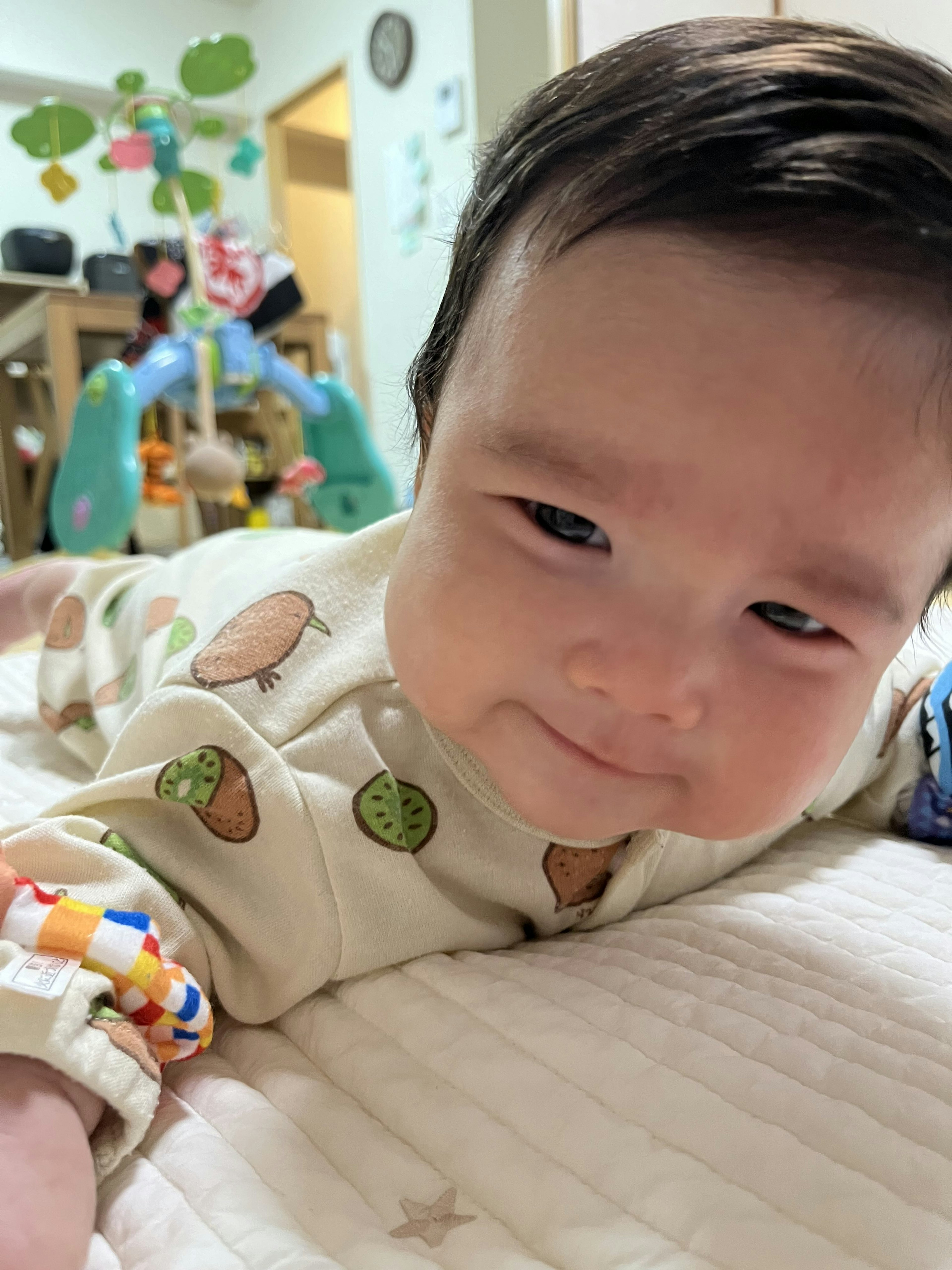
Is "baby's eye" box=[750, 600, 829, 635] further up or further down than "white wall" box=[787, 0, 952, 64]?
further down

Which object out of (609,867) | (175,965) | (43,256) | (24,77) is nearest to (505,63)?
(609,867)

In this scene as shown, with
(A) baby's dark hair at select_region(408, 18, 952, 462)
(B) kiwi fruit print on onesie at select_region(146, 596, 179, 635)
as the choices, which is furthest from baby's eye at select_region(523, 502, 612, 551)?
(B) kiwi fruit print on onesie at select_region(146, 596, 179, 635)

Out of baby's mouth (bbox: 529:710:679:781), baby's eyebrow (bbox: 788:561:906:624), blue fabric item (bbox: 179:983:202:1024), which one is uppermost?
baby's eyebrow (bbox: 788:561:906:624)

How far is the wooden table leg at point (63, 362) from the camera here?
267cm

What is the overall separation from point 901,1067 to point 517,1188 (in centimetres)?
17

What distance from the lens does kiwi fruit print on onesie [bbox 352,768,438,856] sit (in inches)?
19.1

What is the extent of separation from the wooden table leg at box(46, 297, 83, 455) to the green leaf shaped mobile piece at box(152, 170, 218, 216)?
0.79m

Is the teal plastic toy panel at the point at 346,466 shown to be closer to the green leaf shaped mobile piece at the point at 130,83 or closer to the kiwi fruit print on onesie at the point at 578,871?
the green leaf shaped mobile piece at the point at 130,83

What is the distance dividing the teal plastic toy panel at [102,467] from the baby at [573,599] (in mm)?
1352

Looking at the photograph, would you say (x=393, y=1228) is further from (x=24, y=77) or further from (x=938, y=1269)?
(x=24, y=77)

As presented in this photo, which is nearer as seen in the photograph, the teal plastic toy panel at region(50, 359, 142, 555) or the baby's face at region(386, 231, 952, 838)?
the baby's face at region(386, 231, 952, 838)

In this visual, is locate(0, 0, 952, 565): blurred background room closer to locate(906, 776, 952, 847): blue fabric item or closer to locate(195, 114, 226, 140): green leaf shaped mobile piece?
locate(195, 114, 226, 140): green leaf shaped mobile piece

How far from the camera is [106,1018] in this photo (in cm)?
37

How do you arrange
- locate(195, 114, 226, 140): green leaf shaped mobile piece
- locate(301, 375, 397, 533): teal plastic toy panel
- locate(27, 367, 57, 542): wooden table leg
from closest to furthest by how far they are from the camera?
locate(195, 114, 226, 140): green leaf shaped mobile piece, locate(301, 375, 397, 533): teal plastic toy panel, locate(27, 367, 57, 542): wooden table leg
